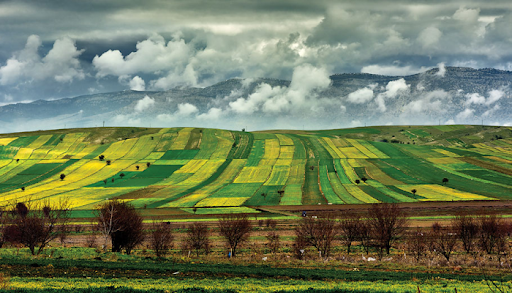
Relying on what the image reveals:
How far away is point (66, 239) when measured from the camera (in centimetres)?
9162

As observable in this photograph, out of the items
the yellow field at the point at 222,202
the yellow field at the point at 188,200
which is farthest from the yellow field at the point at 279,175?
the yellow field at the point at 188,200

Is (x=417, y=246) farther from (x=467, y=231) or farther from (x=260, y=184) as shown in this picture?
(x=260, y=184)

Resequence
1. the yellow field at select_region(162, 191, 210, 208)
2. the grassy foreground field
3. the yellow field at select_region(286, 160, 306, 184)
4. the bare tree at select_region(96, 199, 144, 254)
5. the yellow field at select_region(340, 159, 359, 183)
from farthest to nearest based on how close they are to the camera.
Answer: the yellow field at select_region(340, 159, 359, 183)
the yellow field at select_region(286, 160, 306, 184)
the yellow field at select_region(162, 191, 210, 208)
the bare tree at select_region(96, 199, 144, 254)
the grassy foreground field

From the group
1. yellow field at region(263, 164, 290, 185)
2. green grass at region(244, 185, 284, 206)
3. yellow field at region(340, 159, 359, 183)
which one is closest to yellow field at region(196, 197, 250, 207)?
green grass at region(244, 185, 284, 206)

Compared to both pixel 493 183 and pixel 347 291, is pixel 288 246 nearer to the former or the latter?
pixel 347 291

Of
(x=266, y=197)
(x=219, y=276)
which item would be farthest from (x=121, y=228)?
(x=266, y=197)

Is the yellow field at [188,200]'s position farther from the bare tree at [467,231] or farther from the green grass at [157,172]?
the bare tree at [467,231]

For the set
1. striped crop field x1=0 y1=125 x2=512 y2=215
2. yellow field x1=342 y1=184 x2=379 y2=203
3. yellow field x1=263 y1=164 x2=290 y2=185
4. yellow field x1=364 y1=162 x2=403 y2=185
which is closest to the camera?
yellow field x1=342 y1=184 x2=379 y2=203

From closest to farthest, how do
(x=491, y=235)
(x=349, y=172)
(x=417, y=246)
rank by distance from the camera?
(x=417, y=246)
(x=491, y=235)
(x=349, y=172)

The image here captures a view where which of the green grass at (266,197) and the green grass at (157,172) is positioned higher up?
the green grass at (157,172)

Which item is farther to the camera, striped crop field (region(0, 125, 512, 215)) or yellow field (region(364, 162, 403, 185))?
yellow field (region(364, 162, 403, 185))

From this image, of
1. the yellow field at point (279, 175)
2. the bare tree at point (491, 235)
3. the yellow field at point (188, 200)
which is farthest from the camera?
the yellow field at point (279, 175)

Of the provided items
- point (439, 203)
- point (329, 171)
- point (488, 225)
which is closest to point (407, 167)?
point (329, 171)

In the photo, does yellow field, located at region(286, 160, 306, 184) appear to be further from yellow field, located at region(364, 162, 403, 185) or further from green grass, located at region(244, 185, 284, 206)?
yellow field, located at region(364, 162, 403, 185)
